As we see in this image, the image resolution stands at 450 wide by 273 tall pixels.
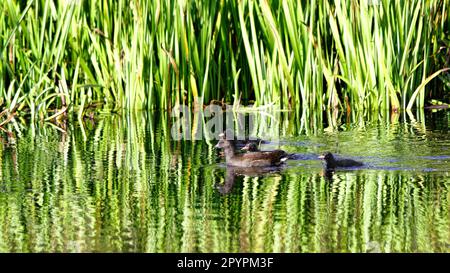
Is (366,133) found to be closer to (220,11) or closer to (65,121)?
(220,11)

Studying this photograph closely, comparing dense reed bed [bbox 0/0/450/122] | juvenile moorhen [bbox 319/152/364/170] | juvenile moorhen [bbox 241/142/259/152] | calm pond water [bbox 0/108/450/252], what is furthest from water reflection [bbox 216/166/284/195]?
dense reed bed [bbox 0/0/450/122]

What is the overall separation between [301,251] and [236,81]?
20.5 feet

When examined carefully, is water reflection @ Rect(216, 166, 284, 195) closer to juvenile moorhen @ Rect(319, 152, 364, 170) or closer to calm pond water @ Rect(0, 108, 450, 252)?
calm pond water @ Rect(0, 108, 450, 252)

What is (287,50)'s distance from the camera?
11.3 meters

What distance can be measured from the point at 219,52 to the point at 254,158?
3793 millimetres

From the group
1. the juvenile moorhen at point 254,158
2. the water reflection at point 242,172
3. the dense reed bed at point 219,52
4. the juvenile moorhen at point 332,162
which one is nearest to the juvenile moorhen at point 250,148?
the juvenile moorhen at point 254,158

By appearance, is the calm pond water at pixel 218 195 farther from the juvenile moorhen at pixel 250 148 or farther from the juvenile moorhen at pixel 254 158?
the juvenile moorhen at pixel 250 148

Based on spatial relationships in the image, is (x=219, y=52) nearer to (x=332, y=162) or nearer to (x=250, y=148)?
(x=250, y=148)

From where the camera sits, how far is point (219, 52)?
11.9m

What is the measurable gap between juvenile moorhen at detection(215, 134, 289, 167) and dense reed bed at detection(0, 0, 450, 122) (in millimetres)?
2900

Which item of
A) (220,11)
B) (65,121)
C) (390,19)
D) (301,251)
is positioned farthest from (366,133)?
(301,251)

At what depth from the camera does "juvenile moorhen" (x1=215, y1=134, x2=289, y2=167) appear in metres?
8.15

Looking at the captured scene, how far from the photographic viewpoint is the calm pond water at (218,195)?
18.5ft

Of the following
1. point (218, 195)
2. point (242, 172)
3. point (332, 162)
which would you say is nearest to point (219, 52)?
point (242, 172)
